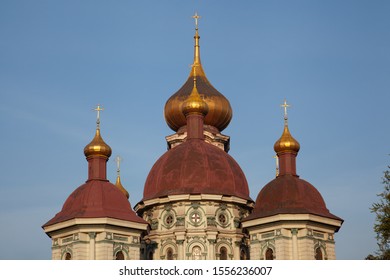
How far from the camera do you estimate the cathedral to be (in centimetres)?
5456

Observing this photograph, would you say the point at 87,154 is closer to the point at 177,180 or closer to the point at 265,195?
the point at 177,180

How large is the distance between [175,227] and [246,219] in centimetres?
451

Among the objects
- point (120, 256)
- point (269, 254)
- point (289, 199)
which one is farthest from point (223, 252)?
point (120, 256)

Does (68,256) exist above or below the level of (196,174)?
below

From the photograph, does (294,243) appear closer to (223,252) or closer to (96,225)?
(223,252)

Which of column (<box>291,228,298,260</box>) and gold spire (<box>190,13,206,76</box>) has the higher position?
gold spire (<box>190,13,206,76</box>)

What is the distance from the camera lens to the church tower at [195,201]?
5800 centimetres

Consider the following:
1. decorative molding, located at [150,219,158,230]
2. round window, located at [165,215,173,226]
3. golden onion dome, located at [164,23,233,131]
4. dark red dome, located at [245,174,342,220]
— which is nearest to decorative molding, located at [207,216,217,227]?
round window, located at [165,215,173,226]

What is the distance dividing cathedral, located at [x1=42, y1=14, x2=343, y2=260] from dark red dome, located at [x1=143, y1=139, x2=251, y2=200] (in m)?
0.06

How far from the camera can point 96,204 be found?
181 feet

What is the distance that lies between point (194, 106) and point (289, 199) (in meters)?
9.69

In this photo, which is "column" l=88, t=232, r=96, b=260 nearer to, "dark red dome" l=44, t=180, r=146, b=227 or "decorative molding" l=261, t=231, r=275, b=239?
"dark red dome" l=44, t=180, r=146, b=227

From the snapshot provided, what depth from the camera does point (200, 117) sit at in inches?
2452
